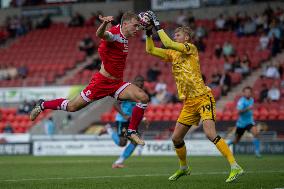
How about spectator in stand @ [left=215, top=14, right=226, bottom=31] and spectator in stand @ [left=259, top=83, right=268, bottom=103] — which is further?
spectator in stand @ [left=215, top=14, right=226, bottom=31]

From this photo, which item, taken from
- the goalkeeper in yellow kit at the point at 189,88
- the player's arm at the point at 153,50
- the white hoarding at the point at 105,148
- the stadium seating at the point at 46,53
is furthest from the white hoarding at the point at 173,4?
the goalkeeper in yellow kit at the point at 189,88

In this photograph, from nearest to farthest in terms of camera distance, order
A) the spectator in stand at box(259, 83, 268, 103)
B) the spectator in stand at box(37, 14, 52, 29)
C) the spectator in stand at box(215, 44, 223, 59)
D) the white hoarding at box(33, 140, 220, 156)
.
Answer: the white hoarding at box(33, 140, 220, 156) < the spectator in stand at box(259, 83, 268, 103) < the spectator in stand at box(215, 44, 223, 59) < the spectator in stand at box(37, 14, 52, 29)

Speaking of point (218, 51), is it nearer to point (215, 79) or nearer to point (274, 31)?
point (274, 31)

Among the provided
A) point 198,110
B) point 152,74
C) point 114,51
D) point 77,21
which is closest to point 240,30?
point 152,74

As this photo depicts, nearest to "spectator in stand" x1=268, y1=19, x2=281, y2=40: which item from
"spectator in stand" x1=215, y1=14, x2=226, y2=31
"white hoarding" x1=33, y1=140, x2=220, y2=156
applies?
"spectator in stand" x1=215, y1=14, x2=226, y2=31

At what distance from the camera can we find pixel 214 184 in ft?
41.9

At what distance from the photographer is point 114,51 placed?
573 inches

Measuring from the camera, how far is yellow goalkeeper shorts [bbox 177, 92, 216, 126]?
13703 mm

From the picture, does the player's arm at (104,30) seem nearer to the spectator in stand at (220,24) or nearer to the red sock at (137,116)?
the red sock at (137,116)

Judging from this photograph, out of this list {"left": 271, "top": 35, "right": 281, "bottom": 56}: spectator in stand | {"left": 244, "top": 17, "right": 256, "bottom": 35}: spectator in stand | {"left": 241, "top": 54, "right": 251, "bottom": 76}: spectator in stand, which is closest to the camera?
{"left": 241, "top": 54, "right": 251, "bottom": 76}: spectator in stand

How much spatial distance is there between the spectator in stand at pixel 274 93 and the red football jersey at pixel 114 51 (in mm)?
17640

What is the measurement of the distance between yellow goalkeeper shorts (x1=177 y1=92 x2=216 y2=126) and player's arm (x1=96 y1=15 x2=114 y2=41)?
6.12ft

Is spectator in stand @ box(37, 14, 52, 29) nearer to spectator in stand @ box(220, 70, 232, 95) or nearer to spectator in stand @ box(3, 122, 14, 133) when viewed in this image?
spectator in stand @ box(3, 122, 14, 133)

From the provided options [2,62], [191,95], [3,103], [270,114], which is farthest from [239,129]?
[2,62]
